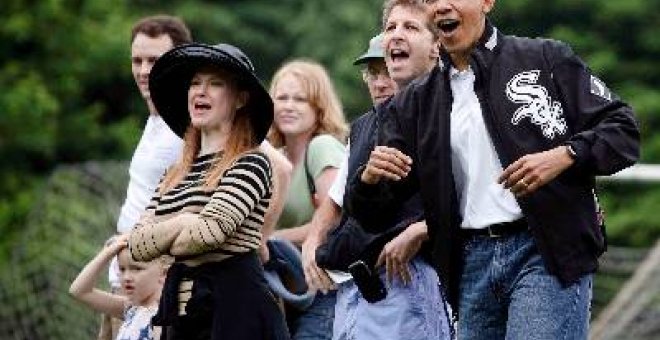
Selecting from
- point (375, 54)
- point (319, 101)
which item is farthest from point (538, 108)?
point (319, 101)

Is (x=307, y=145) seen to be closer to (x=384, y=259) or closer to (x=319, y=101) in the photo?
(x=319, y=101)

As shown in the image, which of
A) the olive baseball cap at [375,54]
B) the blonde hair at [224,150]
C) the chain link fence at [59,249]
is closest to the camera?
the blonde hair at [224,150]

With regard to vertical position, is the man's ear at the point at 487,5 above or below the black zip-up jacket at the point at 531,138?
above

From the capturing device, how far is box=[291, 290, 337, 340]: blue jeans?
334 inches

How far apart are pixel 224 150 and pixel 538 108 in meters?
1.50

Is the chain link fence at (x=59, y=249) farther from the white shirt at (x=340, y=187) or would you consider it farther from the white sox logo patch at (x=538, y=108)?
the white sox logo patch at (x=538, y=108)

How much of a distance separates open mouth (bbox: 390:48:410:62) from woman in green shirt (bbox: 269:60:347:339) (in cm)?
83

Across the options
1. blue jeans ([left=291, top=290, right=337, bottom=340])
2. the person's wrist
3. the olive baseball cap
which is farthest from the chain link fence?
the person's wrist

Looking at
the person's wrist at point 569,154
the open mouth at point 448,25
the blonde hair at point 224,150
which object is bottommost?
the person's wrist at point 569,154

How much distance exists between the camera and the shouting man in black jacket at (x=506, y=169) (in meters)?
6.31

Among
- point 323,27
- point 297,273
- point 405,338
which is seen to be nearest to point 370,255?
point 405,338

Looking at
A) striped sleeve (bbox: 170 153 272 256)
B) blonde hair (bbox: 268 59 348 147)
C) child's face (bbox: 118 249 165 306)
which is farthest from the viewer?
blonde hair (bbox: 268 59 348 147)

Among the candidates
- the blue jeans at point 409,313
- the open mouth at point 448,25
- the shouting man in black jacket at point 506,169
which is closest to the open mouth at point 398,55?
the blue jeans at point 409,313

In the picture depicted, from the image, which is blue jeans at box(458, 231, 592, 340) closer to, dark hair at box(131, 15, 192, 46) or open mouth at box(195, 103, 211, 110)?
open mouth at box(195, 103, 211, 110)
